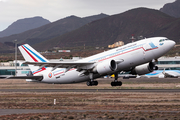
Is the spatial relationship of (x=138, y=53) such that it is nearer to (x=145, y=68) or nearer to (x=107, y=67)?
(x=107, y=67)

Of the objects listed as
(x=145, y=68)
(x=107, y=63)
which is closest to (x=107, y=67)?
(x=107, y=63)

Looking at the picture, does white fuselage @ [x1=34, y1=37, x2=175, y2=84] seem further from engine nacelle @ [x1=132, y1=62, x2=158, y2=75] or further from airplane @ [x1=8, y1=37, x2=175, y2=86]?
engine nacelle @ [x1=132, y1=62, x2=158, y2=75]

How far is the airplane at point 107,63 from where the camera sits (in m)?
41.2

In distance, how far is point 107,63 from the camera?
4284cm

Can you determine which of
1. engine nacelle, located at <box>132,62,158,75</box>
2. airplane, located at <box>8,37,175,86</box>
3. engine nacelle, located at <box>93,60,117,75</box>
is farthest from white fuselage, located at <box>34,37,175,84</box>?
engine nacelle, located at <box>132,62,158,75</box>

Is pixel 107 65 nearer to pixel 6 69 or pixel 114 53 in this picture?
pixel 114 53

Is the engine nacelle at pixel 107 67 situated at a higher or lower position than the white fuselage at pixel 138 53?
lower

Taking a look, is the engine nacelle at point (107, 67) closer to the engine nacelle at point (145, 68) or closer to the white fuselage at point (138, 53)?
the white fuselage at point (138, 53)

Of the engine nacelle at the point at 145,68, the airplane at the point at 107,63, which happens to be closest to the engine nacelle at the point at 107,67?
the airplane at the point at 107,63

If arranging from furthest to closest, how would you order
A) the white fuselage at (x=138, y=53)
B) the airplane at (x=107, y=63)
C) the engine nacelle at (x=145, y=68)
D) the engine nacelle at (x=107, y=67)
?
the engine nacelle at (x=145, y=68) → the engine nacelle at (x=107, y=67) → the airplane at (x=107, y=63) → the white fuselage at (x=138, y=53)

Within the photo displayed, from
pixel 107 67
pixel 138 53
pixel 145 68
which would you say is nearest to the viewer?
pixel 138 53

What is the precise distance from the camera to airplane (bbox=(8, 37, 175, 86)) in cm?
4116

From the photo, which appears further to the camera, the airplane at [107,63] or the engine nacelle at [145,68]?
the engine nacelle at [145,68]

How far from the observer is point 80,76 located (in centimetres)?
4778
